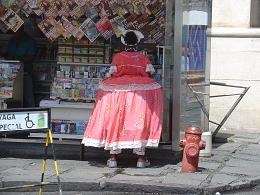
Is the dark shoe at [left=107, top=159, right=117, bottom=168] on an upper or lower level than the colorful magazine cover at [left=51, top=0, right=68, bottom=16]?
lower

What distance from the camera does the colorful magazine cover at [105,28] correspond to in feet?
33.0

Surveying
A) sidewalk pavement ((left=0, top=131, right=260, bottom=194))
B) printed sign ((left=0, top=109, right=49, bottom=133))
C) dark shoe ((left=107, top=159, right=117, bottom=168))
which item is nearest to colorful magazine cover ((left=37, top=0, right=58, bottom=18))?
sidewalk pavement ((left=0, top=131, right=260, bottom=194))

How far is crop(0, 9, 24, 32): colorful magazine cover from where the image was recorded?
10.3m

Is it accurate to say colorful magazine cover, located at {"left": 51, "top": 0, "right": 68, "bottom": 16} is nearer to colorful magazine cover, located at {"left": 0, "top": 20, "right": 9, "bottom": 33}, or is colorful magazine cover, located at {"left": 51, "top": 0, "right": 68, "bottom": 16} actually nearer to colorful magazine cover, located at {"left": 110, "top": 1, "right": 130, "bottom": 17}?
colorful magazine cover, located at {"left": 110, "top": 1, "right": 130, "bottom": 17}

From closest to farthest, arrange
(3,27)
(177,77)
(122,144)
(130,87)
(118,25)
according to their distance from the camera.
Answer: (122,144)
(130,87)
(177,77)
(118,25)
(3,27)

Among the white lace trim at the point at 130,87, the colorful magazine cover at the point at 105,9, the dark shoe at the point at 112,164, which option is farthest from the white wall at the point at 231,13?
the dark shoe at the point at 112,164

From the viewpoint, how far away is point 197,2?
33.7ft

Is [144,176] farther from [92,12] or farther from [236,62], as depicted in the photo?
[236,62]

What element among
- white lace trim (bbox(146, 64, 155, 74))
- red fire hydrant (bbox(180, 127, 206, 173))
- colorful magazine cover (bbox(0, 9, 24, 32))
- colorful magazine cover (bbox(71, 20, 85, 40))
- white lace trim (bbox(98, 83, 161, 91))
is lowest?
red fire hydrant (bbox(180, 127, 206, 173))

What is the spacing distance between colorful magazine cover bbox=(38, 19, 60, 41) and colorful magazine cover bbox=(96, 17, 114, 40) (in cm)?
69

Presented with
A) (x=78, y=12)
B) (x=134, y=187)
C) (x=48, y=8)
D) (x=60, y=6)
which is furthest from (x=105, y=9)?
(x=134, y=187)

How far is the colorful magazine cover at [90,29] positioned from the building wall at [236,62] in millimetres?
3830

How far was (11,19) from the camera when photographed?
33.8ft

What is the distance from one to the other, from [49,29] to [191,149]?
315cm
